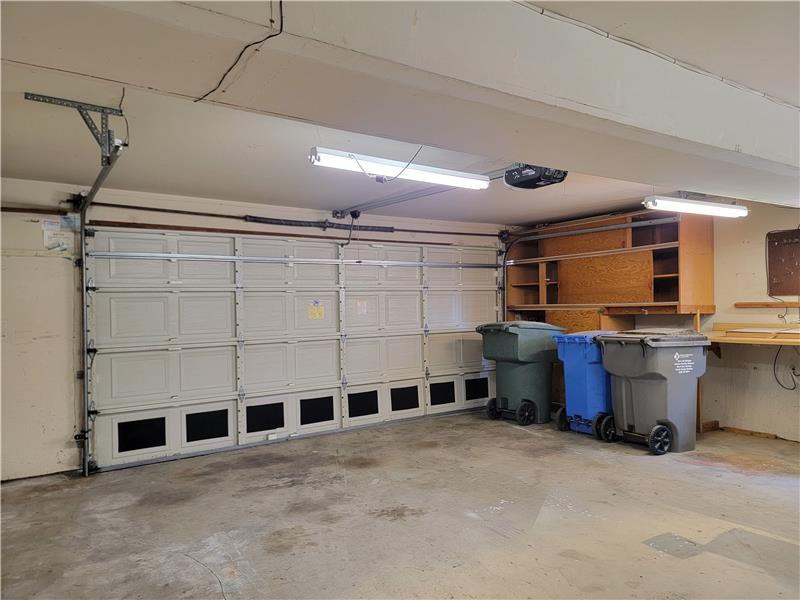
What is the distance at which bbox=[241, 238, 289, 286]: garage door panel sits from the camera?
5426 millimetres

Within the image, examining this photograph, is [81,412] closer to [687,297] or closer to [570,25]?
[570,25]

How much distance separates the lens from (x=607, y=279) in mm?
6230

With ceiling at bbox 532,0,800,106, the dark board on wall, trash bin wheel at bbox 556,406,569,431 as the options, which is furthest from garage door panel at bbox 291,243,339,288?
the dark board on wall

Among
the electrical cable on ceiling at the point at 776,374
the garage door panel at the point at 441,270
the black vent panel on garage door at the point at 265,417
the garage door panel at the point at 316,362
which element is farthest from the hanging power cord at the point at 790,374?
the black vent panel on garage door at the point at 265,417

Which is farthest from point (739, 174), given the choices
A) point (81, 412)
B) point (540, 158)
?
point (81, 412)

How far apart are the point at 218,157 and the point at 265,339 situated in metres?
2.31

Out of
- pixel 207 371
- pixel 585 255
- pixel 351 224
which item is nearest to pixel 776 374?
pixel 585 255

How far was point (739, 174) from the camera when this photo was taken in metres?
2.92

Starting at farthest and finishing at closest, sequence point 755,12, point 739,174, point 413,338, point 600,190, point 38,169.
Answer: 1. point 413,338
2. point 600,190
3. point 38,169
4. point 739,174
5. point 755,12

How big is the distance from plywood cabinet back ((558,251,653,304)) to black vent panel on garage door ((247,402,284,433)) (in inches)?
159

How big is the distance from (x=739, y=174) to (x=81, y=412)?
5478mm

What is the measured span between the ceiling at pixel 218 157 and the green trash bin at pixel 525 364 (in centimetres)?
149

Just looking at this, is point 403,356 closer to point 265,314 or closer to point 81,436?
point 265,314

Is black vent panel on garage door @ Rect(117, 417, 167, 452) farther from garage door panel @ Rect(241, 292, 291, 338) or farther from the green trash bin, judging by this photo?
the green trash bin
